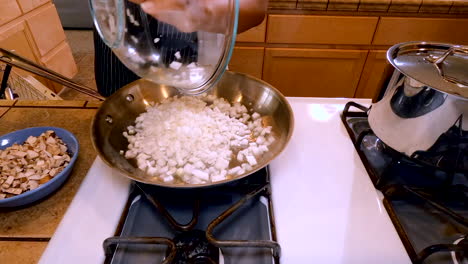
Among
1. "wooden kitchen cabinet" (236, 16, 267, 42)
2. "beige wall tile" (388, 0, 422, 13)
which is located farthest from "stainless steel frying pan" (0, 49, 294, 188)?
"beige wall tile" (388, 0, 422, 13)

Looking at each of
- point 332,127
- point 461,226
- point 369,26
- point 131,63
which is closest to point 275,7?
point 369,26

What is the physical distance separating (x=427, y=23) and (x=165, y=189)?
149 cm

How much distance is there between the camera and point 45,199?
483 mm

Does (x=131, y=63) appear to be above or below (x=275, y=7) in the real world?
above

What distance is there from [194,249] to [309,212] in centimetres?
19

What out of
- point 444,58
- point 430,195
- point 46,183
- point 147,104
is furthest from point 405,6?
point 46,183

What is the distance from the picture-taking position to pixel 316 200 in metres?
0.46

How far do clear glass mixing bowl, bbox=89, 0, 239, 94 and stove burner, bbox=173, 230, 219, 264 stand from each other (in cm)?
24

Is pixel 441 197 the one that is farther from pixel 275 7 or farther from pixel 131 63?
pixel 275 7

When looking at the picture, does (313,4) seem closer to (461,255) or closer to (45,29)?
(461,255)

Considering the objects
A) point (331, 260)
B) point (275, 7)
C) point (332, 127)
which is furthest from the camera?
point (275, 7)

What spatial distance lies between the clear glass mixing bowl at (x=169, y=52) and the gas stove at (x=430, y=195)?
1.12 feet

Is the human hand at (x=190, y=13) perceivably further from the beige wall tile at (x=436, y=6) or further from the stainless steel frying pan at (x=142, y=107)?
the beige wall tile at (x=436, y=6)

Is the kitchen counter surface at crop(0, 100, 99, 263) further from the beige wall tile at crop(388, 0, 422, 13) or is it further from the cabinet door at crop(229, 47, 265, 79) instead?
the beige wall tile at crop(388, 0, 422, 13)
